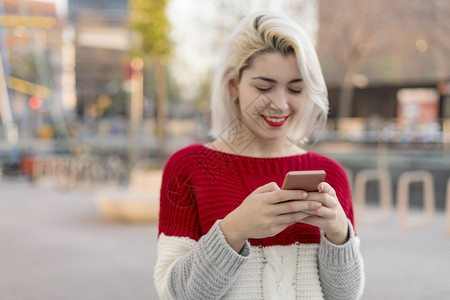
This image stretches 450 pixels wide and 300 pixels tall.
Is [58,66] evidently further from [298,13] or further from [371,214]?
[371,214]

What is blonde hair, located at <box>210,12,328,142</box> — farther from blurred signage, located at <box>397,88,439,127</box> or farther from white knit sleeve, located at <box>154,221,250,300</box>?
blurred signage, located at <box>397,88,439,127</box>

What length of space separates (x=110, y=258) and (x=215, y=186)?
5164mm

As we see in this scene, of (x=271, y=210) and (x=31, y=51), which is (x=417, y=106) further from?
(x=271, y=210)

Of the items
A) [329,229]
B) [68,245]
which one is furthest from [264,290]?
[68,245]

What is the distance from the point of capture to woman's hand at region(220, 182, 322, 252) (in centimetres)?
127

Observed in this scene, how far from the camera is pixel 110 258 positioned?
6457 mm

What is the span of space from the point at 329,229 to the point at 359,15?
12.6 m

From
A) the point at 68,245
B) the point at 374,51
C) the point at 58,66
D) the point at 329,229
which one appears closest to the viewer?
the point at 329,229

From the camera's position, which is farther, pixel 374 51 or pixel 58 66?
pixel 58 66

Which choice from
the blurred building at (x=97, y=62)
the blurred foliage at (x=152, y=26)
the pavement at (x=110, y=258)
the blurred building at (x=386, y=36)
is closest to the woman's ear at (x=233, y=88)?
the pavement at (x=110, y=258)

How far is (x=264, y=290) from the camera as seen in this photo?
1496 mm

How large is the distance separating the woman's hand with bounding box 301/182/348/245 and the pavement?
11.7 feet

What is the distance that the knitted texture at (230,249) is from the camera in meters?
1.42

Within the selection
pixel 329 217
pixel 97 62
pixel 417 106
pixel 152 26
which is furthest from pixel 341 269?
pixel 97 62
